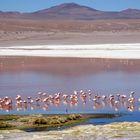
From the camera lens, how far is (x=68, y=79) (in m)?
28.9

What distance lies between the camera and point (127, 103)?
1972 cm

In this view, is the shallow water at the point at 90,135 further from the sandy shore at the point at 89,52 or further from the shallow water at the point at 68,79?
the sandy shore at the point at 89,52

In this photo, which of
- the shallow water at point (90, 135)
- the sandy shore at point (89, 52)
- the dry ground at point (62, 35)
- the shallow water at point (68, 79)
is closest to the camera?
the shallow water at point (90, 135)

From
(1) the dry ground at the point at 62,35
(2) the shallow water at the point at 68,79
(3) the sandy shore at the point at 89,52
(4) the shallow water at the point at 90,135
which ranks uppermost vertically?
(1) the dry ground at the point at 62,35

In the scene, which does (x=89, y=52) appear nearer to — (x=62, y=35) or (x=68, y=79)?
(x=68, y=79)

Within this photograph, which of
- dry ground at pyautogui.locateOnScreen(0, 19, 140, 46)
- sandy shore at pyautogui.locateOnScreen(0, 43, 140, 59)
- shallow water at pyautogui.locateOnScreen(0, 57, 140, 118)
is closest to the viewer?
shallow water at pyautogui.locateOnScreen(0, 57, 140, 118)

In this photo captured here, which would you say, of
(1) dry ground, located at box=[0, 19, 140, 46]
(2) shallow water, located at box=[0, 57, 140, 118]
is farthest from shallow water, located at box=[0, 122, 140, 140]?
(1) dry ground, located at box=[0, 19, 140, 46]

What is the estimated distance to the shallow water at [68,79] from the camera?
19.2 metres

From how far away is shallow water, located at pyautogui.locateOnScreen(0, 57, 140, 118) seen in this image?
19.2m

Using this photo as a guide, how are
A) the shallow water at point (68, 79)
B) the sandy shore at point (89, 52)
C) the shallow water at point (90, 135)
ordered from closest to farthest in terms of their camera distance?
the shallow water at point (90, 135) → the shallow water at point (68, 79) → the sandy shore at point (89, 52)

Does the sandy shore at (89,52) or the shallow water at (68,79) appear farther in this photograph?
the sandy shore at (89,52)

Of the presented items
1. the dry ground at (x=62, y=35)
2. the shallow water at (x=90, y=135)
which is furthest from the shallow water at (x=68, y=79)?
the dry ground at (x=62, y=35)

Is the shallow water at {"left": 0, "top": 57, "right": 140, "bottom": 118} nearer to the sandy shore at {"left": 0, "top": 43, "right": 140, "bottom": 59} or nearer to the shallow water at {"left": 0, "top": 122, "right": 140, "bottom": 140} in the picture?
the sandy shore at {"left": 0, "top": 43, "right": 140, "bottom": 59}

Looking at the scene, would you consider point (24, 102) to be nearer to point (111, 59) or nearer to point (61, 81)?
point (61, 81)
